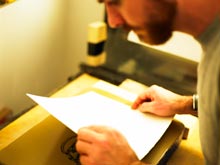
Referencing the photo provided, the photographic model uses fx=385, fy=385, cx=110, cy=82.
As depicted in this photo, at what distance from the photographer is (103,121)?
0.95 m

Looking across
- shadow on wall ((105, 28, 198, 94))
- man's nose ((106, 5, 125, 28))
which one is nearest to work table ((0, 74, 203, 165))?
shadow on wall ((105, 28, 198, 94))

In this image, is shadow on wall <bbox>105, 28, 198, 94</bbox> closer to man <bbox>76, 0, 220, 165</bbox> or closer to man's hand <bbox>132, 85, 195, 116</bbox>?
man's hand <bbox>132, 85, 195, 116</bbox>

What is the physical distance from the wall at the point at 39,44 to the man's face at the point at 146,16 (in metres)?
0.50

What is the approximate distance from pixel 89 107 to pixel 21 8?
0.43 m

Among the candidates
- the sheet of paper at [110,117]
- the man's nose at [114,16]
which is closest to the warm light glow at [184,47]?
the sheet of paper at [110,117]

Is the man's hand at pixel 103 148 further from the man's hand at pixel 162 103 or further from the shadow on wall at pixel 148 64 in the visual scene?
the shadow on wall at pixel 148 64

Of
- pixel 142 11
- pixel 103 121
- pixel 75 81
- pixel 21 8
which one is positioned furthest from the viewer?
pixel 75 81

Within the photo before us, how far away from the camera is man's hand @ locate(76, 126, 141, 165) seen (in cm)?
79

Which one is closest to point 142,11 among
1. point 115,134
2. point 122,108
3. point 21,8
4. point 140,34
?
point 140,34

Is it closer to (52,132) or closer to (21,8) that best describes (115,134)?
(52,132)

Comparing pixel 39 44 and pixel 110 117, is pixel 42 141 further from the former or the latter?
pixel 39 44

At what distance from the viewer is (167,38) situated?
0.76 metres

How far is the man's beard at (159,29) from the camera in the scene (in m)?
0.69

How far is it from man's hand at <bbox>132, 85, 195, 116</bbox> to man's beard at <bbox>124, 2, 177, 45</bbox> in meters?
0.28
